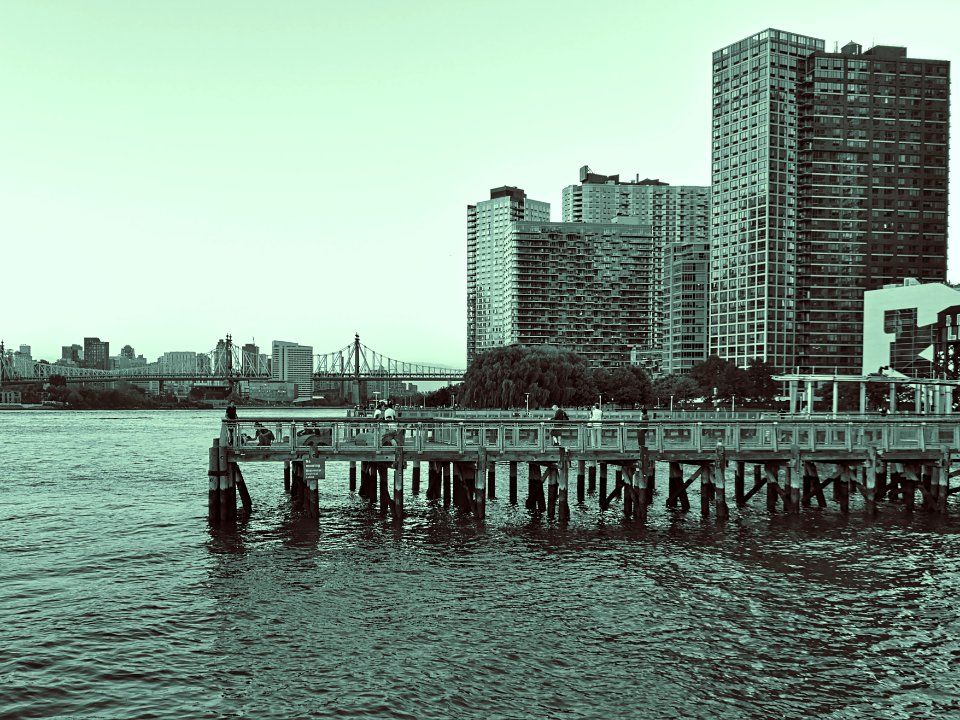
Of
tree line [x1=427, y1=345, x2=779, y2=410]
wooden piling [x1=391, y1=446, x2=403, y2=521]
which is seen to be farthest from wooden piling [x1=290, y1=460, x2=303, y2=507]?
tree line [x1=427, y1=345, x2=779, y2=410]

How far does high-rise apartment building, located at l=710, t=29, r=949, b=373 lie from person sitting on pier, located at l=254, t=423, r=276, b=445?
159m

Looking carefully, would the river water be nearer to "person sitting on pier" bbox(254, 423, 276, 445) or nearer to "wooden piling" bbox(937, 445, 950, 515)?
"wooden piling" bbox(937, 445, 950, 515)

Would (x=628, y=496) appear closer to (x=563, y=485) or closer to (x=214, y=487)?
(x=563, y=485)

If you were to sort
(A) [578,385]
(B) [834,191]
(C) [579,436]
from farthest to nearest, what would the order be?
(B) [834,191] < (A) [578,385] < (C) [579,436]

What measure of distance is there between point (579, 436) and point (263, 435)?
1111 cm

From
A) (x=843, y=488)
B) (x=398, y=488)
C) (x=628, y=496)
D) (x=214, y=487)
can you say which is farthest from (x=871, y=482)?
(x=214, y=487)

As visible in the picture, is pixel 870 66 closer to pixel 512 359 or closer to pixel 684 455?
pixel 512 359

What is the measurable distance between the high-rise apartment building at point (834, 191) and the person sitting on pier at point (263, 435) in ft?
523

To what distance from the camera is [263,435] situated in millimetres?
30781

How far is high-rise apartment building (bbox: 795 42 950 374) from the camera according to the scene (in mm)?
178625

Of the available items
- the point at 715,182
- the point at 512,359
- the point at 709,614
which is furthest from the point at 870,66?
the point at 709,614

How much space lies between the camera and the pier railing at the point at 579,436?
30.6 meters

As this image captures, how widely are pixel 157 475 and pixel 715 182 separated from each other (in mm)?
165711

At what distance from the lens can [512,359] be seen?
107 metres
